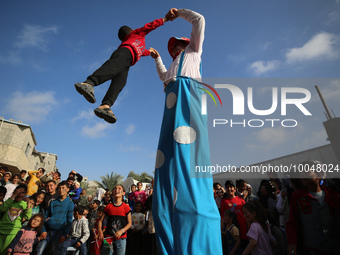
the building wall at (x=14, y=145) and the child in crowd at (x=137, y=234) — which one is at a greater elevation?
the building wall at (x=14, y=145)

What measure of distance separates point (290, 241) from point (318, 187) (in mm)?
796

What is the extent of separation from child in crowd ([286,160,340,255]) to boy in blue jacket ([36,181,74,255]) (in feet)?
16.9

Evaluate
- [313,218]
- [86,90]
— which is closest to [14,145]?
[86,90]

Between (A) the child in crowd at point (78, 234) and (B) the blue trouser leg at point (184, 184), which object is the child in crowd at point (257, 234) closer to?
(B) the blue trouser leg at point (184, 184)

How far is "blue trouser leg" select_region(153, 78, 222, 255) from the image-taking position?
172cm

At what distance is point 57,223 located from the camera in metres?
5.56

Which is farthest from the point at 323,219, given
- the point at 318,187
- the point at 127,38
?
the point at 127,38

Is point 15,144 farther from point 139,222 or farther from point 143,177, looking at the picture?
point 139,222

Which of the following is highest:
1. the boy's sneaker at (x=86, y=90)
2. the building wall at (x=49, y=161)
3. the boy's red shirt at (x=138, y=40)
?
the building wall at (x=49, y=161)

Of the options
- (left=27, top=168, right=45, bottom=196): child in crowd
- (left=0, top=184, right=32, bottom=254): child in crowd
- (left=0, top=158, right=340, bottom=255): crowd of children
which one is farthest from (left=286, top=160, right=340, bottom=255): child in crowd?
(left=27, top=168, right=45, bottom=196): child in crowd

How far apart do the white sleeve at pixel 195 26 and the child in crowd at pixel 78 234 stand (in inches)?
224

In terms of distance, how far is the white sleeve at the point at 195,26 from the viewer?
235 centimetres

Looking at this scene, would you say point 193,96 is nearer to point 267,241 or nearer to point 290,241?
point 290,241

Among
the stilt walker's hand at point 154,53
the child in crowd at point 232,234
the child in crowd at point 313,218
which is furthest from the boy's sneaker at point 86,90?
the child in crowd at point 232,234
